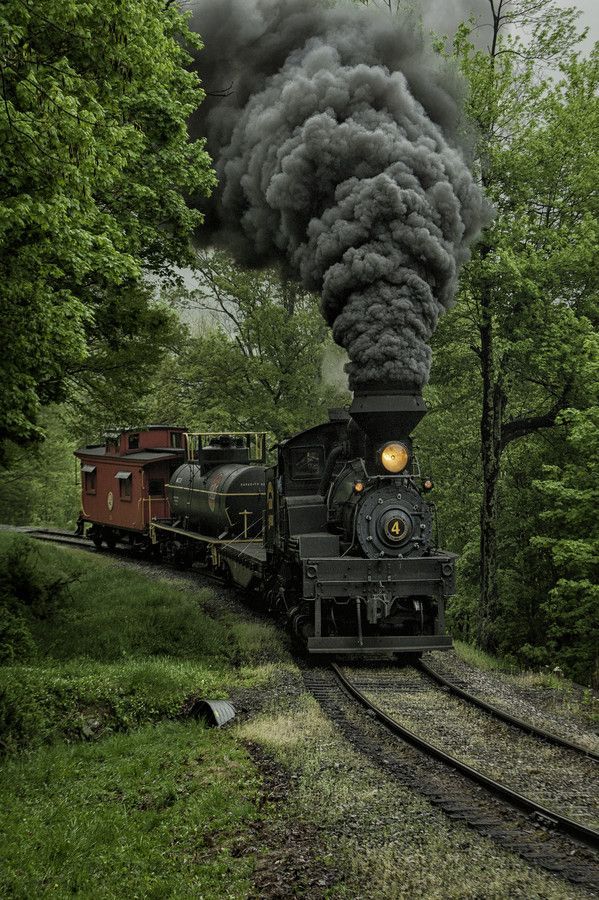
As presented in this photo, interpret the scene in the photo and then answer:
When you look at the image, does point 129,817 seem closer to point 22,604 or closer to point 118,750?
point 118,750

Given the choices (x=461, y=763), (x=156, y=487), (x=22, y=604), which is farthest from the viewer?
(x=156, y=487)

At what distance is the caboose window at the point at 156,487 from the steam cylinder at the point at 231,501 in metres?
3.41

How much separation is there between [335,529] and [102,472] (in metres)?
14.2

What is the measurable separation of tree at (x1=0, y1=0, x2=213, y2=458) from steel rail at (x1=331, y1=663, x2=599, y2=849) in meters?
5.46

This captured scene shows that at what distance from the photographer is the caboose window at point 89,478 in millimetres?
24781

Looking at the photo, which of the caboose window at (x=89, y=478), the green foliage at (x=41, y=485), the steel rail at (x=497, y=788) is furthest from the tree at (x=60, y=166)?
the green foliage at (x=41, y=485)

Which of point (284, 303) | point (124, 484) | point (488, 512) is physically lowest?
point (488, 512)

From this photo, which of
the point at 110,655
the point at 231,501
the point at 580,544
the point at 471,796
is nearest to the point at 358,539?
the point at 110,655

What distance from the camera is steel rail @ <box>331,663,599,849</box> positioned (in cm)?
552

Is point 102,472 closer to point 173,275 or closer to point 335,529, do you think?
point 173,275

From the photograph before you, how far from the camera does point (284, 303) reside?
2498 centimetres

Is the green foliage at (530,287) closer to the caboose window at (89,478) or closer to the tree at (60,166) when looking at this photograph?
the tree at (60,166)

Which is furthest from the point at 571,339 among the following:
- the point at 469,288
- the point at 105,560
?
the point at 105,560

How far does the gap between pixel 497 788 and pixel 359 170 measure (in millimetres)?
7784
